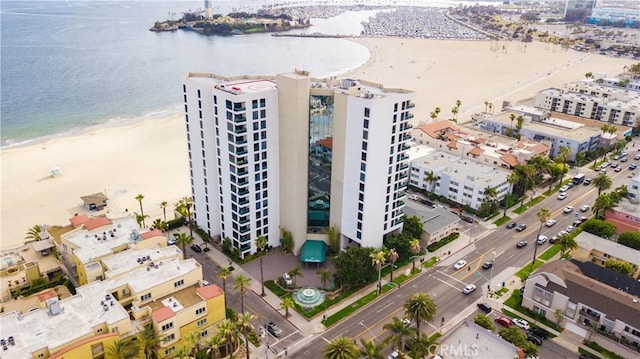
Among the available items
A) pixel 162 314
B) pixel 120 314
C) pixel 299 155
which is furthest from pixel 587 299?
pixel 120 314

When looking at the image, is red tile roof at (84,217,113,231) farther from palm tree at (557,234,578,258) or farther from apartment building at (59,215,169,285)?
palm tree at (557,234,578,258)

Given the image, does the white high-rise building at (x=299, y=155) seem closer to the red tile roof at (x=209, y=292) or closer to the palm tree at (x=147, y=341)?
the red tile roof at (x=209, y=292)

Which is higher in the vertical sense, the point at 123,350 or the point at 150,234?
the point at 150,234

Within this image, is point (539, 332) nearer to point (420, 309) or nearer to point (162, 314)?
point (420, 309)

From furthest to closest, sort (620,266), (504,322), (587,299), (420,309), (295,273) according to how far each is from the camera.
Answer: (620,266), (295,273), (504,322), (587,299), (420,309)

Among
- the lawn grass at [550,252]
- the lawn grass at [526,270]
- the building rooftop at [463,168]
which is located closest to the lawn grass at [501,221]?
the building rooftop at [463,168]
